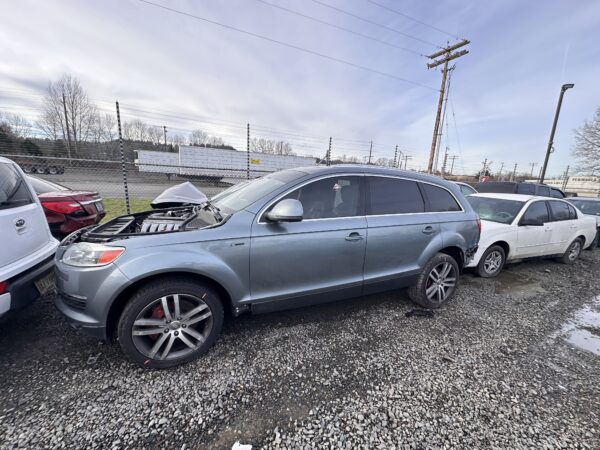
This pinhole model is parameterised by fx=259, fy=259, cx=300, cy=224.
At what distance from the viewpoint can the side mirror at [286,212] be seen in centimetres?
224

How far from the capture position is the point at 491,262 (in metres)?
4.71

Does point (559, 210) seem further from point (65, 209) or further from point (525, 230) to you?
point (65, 209)

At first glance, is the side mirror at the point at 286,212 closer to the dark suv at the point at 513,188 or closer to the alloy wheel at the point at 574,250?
the alloy wheel at the point at 574,250

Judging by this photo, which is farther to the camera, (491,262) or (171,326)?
(491,262)

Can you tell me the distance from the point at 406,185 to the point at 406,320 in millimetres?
1656


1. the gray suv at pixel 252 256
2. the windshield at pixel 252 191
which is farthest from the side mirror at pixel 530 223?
the windshield at pixel 252 191

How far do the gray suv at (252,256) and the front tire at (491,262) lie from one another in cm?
177

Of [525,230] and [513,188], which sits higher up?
[513,188]

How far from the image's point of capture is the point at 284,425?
1797mm

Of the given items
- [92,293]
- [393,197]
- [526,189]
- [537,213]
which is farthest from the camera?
[526,189]

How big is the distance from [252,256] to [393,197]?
5.92 feet

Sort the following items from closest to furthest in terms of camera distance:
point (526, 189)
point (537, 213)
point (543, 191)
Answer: point (537, 213) < point (526, 189) < point (543, 191)

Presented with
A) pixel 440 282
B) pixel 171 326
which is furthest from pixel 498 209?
pixel 171 326

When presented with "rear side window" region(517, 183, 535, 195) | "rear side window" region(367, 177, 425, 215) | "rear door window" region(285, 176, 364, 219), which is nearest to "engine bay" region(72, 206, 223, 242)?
"rear door window" region(285, 176, 364, 219)
